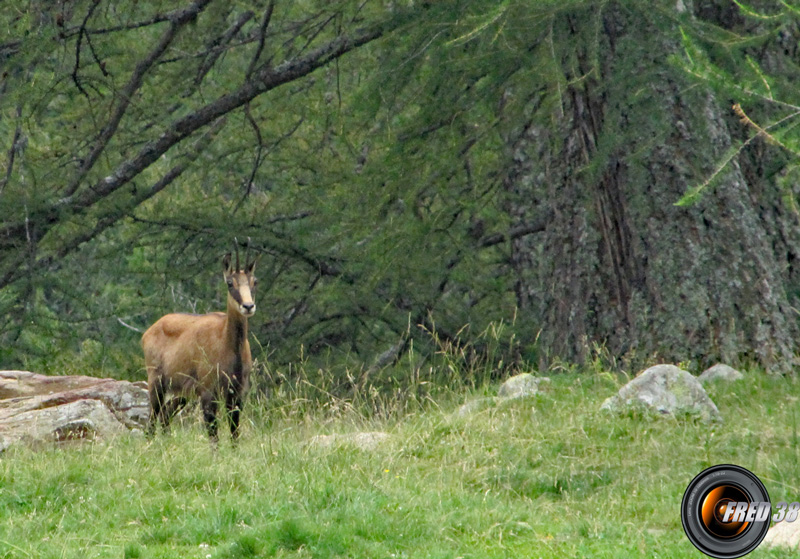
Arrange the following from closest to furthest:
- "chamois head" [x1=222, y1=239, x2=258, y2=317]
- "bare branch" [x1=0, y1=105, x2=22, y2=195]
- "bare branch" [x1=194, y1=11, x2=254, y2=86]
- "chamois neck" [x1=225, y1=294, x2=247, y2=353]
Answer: "chamois head" [x1=222, y1=239, x2=258, y2=317] < "chamois neck" [x1=225, y1=294, x2=247, y2=353] < "bare branch" [x1=0, y1=105, x2=22, y2=195] < "bare branch" [x1=194, y1=11, x2=254, y2=86]

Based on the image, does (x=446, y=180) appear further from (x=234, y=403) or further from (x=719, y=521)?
(x=719, y=521)

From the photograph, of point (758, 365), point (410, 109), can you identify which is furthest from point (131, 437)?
point (410, 109)

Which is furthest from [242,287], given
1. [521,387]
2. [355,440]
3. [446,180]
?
[446,180]

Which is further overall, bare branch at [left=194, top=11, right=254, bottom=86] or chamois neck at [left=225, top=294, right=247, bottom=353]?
bare branch at [left=194, top=11, right=254, bottom=86]

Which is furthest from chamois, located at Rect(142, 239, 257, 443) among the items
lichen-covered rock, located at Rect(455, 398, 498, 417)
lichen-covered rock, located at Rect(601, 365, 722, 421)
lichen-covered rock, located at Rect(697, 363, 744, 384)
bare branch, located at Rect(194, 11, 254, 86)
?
lichen-covered rock, located at Rect(697, 363, 744, 384)

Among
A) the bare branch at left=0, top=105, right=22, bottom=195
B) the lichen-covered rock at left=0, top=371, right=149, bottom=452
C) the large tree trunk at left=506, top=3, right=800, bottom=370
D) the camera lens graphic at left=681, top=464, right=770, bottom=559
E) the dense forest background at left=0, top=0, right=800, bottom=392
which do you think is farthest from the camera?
the bare branch at left=0, top=105, right=22, bottom=195

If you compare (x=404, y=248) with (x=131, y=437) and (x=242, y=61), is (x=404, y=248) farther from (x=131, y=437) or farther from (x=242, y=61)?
(x=242, y=61)

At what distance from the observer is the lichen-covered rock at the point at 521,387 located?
27.6 feet

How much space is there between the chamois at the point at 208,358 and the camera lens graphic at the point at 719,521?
3.83 m

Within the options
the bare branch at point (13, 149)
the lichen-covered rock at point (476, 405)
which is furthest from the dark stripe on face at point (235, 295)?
the bare branch at point (13, 149)

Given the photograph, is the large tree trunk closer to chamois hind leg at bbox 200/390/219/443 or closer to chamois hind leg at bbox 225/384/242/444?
chamois hind leg at bbox 225/384/242/444

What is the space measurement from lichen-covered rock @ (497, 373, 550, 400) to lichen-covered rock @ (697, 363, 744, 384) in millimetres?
1374

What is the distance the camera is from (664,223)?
920 cm

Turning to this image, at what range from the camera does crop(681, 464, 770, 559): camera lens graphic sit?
16.4 feet
